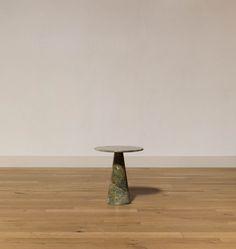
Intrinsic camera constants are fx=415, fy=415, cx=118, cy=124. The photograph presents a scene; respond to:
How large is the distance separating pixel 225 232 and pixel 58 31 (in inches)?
111

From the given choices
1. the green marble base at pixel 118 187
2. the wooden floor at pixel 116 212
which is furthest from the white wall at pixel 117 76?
the green marble base at pixel 118 187

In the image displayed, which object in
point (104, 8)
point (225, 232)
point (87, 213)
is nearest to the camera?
point (225, 232)

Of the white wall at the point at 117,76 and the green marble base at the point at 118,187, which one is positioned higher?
the white wall at the point at 117,76

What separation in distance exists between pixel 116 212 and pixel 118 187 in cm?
24

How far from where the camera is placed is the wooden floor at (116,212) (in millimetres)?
1962

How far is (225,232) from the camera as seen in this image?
210 centimetres

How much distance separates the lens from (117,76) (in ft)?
13.9

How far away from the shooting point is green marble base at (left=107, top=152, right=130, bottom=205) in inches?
106

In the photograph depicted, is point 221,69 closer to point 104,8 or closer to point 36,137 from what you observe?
point 104,8

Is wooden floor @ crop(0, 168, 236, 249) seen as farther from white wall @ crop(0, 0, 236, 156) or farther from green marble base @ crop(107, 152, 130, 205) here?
white wall @ crop(0, 0, 236, 156)

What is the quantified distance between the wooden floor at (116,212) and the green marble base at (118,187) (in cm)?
6

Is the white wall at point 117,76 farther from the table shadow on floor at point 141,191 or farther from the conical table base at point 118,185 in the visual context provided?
the conical table base at point 118,185

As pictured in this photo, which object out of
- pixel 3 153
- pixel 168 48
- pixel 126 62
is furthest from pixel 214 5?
pixel 3 153

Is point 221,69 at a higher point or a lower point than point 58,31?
lower
